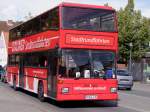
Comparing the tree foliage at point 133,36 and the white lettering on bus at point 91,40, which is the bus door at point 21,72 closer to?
the white lettering on bus at point 91,40

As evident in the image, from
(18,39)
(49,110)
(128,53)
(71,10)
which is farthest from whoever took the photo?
(128,53)

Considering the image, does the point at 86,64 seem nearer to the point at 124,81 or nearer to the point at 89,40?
the point at 89,40

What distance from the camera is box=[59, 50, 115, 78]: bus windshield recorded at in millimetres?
18422

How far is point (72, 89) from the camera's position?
18.5m

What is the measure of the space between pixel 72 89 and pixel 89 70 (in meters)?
1.00

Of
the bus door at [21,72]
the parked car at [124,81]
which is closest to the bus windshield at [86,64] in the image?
the bus door at [21,72]

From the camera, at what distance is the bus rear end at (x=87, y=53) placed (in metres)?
18.5

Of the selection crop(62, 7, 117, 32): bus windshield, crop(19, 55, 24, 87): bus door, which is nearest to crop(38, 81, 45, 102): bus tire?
crop(62, 7, 117, 32): bus windshield

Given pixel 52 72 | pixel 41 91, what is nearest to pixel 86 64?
pixel 52 72

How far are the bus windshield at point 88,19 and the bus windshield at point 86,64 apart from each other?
99cm

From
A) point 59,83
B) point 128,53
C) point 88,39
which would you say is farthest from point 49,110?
point 128,53

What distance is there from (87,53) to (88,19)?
4.48ft

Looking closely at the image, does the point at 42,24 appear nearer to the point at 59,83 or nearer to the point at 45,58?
the point at 45,58

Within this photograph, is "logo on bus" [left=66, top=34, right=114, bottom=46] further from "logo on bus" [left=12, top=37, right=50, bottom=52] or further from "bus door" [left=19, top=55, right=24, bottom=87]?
"bus door" [left=19, top=55, right=24, bottom=87]
